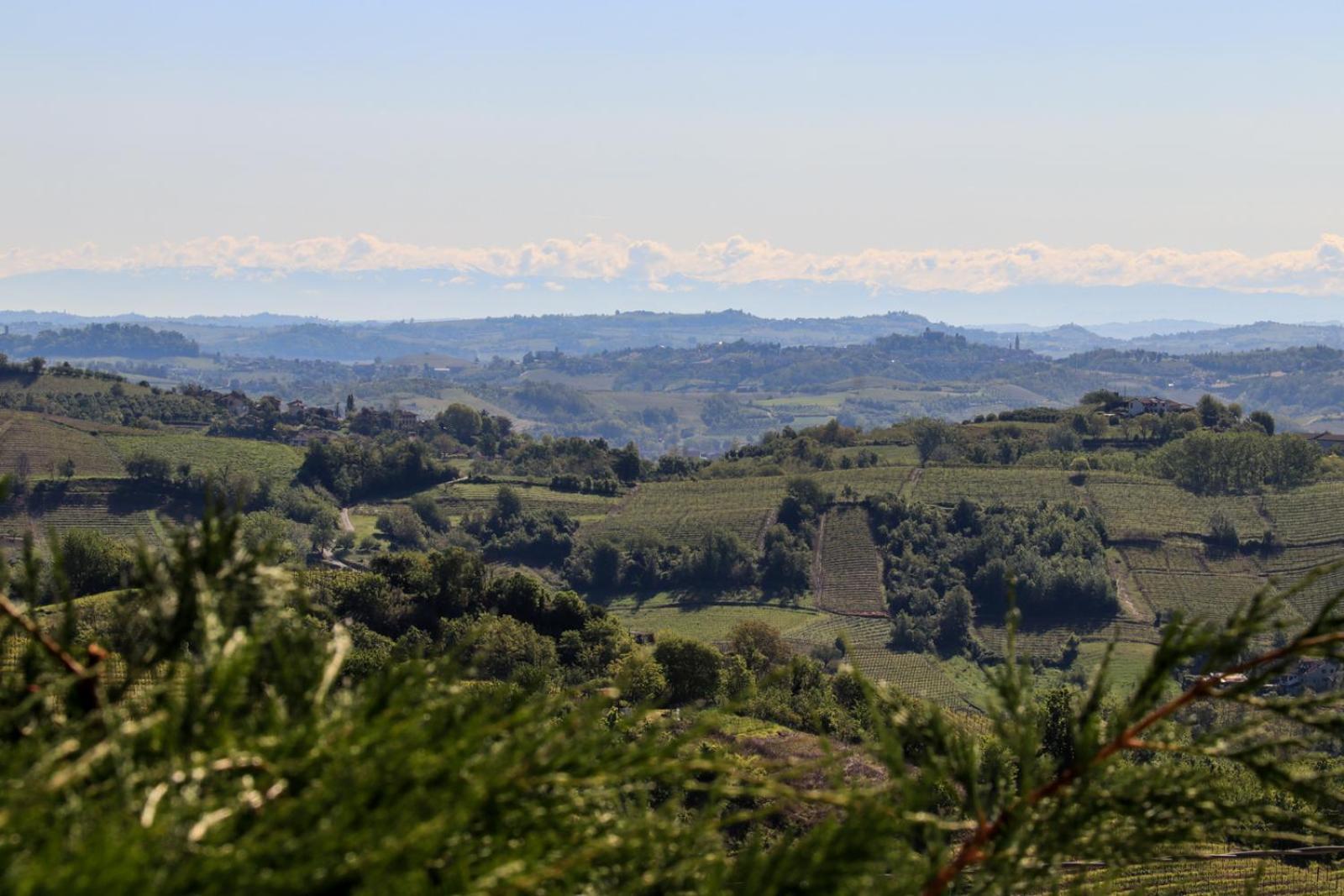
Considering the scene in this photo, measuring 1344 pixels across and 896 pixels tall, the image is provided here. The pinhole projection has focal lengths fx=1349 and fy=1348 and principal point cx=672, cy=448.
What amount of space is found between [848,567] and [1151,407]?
46807mm

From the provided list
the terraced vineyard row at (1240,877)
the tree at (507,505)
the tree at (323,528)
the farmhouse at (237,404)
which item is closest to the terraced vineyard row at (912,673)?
the tree at (507,505)

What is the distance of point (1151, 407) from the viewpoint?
424 feet

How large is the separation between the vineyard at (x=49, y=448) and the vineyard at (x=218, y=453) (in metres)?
1.72

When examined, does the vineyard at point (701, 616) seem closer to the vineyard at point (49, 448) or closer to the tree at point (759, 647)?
the tree at point (759, 647)

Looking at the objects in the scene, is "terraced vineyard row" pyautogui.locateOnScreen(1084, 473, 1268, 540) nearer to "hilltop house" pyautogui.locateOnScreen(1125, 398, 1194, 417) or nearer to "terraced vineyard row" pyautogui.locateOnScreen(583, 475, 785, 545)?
"hilltop house" pyautogui.locateOnScreen(1125, 398, 1194, 417)

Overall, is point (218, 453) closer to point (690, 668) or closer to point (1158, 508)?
point (1158, 508)

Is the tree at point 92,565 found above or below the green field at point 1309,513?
above

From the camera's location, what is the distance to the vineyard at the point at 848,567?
93.8 m

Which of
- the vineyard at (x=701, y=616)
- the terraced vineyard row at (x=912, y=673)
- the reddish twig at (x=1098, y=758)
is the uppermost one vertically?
the reddish twig at (x=1098, y=758)

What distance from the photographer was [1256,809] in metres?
4.20

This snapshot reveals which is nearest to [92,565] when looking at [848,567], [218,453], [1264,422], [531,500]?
[848,567]

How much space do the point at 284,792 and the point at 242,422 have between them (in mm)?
148739

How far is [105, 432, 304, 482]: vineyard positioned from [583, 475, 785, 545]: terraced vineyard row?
1154 inches

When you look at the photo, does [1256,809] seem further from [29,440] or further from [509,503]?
[29,440]
